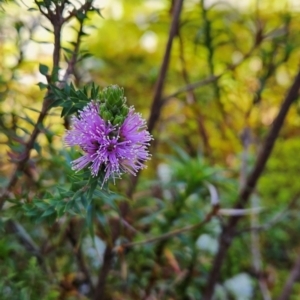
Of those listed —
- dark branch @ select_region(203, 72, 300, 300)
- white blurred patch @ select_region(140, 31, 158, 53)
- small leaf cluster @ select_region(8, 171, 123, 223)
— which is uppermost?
white blurred patch @ select_region(140, 31, 158, 53)

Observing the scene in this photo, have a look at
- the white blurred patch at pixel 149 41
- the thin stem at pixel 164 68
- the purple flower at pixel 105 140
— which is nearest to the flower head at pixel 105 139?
the purple flower at pixel 105 140

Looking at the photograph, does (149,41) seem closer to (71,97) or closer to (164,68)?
(164,68)

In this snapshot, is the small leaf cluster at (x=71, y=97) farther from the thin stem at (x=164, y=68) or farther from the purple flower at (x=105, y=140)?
the thin stem at (x=164, y=68)

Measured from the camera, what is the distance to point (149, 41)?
1.55 m

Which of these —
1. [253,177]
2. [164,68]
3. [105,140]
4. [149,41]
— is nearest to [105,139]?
[105,140]

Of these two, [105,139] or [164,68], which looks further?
[164,68]

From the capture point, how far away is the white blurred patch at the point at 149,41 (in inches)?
59.7

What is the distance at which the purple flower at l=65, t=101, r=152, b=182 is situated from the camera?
1.57 ft

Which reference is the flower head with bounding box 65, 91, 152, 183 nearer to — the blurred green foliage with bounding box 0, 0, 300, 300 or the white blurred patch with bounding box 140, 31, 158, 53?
the blurred green foliage with bounding box 0, 0, 300, 300

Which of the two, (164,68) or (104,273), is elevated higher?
(164,68)

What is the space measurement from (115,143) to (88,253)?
24.6 inches

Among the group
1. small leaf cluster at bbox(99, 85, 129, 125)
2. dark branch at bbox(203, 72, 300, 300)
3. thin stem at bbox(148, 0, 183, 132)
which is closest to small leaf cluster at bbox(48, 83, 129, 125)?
small leaf cluster at bbox(99, 85, 129, 125)

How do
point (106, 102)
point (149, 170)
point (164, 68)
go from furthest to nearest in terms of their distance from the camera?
point (149, 170)
point (164, 68)
point (106, 102)

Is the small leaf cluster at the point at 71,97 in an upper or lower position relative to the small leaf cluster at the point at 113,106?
upper
